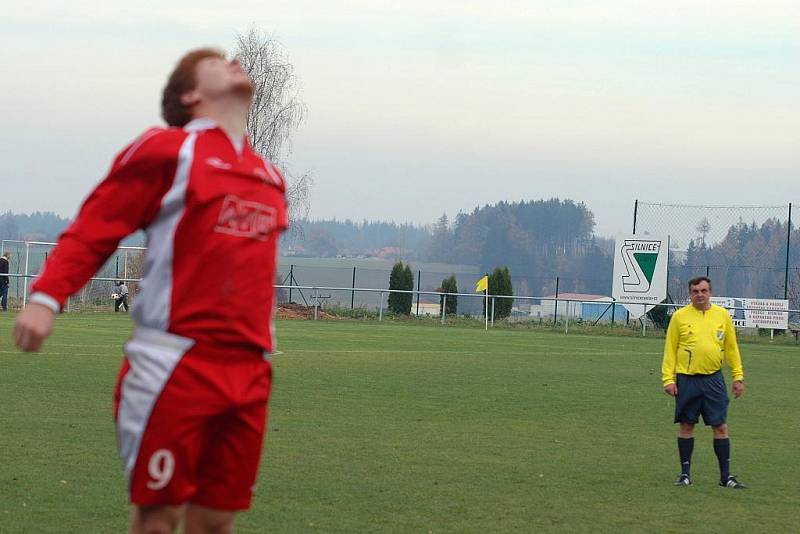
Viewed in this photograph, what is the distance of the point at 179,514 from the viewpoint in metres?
3.97

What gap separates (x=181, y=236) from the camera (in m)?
3.91

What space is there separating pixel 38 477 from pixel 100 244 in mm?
5600

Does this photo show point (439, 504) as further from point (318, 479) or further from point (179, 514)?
point (179, 514)

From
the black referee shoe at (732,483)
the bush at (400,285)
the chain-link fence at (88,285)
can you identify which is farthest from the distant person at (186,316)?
the bush at (400,285)

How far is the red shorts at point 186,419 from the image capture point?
3854 millimetres

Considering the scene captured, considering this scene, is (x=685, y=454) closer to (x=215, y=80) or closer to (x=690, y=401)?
(x=690, y=401)

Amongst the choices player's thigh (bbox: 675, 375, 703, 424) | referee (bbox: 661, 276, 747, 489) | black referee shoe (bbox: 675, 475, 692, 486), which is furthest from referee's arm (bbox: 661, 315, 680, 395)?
black referee shoe (bbox: 675, 475, 692, 486)

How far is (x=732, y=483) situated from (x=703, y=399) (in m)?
0.77

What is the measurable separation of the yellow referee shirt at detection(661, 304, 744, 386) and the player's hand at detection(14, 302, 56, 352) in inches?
300

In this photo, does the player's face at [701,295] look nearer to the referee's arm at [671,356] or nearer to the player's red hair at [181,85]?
the referee's arm at [671,356]

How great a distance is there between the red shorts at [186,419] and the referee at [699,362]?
7.08 meters

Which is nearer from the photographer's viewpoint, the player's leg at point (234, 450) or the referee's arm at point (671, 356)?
the player's leg at point (234, 450)

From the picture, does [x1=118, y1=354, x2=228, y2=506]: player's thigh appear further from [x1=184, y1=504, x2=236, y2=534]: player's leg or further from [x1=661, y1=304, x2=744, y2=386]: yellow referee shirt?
[x1=661, y1=304, x2=744, y2=386]: yellow referee shirt

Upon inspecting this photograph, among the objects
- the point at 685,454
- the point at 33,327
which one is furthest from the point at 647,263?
the point at 33,327
